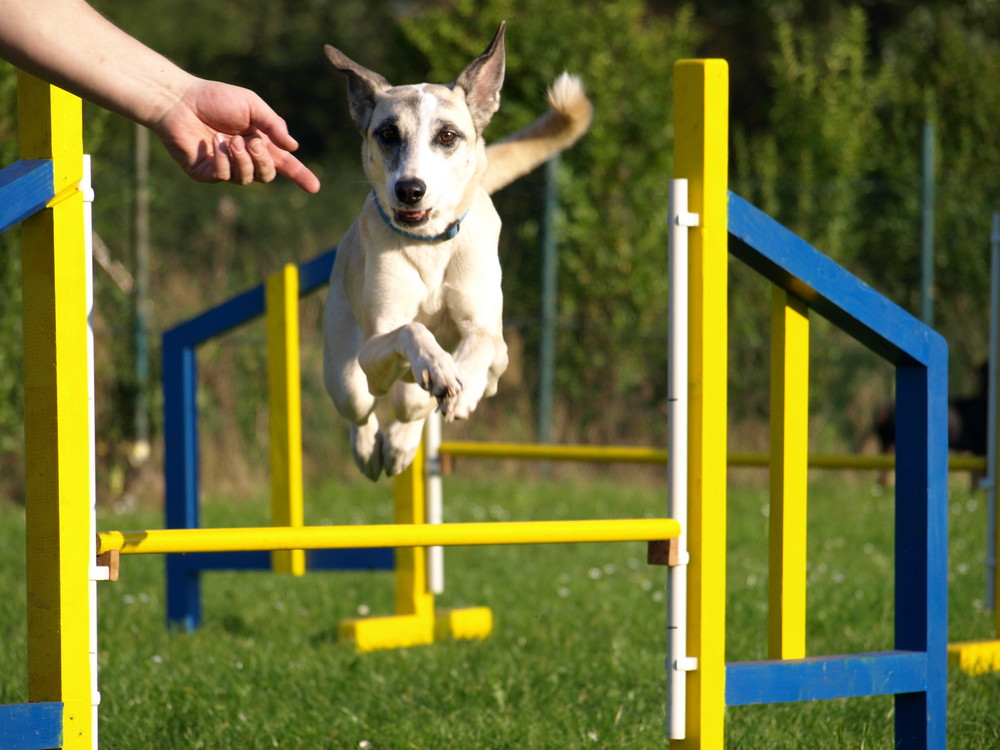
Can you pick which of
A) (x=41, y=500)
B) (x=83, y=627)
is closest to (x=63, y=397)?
(x=41, y=500)

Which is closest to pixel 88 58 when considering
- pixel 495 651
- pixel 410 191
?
pixel 410 191

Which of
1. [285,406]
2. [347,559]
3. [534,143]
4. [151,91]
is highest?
[534,143]

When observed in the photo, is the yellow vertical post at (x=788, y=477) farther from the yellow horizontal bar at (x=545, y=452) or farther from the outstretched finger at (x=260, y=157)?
the yellow horizontal bar at (x=545, y=452)

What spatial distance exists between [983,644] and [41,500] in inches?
134

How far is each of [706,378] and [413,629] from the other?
2552 millimetres

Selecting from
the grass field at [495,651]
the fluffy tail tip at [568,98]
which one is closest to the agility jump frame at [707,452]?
the grass field at [495,651]

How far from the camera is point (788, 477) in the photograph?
3.22m

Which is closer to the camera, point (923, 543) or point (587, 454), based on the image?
point (923, 543)

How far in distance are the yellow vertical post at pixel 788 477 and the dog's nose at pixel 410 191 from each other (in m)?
0.93

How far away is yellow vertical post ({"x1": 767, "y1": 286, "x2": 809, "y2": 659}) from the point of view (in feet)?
10.5

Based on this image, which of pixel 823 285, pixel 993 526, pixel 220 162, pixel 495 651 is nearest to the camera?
pixel 220 162

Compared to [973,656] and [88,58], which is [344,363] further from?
[973,656]

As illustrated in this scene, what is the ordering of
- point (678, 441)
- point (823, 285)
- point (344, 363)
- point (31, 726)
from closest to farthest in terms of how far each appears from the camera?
point (31, 726) → point (678, 441) → point (823, 285) → point (344, 363)

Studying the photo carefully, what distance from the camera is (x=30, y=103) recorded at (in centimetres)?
276
